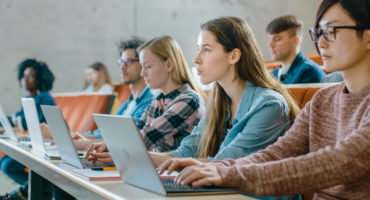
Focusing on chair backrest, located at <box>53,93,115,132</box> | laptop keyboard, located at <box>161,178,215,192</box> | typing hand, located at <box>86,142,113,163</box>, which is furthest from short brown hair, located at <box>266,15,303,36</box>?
laptop keyboard, located at <box>161,178,215,192</box>

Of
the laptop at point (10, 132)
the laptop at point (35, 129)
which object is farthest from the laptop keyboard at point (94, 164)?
the laptop at point (10, 132)

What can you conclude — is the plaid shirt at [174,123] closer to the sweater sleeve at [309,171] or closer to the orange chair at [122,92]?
the sweater sleeve at [309,171]

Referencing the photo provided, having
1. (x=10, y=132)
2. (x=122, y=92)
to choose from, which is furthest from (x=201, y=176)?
(x=122, y=92)

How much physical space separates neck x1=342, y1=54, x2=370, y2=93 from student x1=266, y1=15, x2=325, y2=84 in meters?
2.40

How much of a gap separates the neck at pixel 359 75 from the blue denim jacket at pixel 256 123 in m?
0.40

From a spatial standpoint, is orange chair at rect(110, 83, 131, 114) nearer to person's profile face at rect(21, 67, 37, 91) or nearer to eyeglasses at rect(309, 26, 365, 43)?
person's profile face at rect(21, 67, 37, 91)

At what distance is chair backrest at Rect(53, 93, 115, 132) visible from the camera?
3986 mm

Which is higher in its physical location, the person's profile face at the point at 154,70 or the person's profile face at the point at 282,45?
the person's profile face at the point at 154,70

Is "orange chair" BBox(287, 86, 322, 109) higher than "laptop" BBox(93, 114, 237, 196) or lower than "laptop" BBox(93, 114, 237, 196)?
lower

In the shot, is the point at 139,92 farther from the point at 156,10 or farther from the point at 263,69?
the point at 156,10

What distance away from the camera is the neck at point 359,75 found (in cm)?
107

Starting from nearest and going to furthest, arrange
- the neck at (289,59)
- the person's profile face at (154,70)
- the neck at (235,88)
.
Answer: the neck at (235,88) → the person's profile face at (154,70) → the neck at (289,59)

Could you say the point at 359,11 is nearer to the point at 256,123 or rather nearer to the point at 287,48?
the point at 256,123

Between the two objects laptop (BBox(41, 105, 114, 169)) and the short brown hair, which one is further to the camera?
the short brown hair
